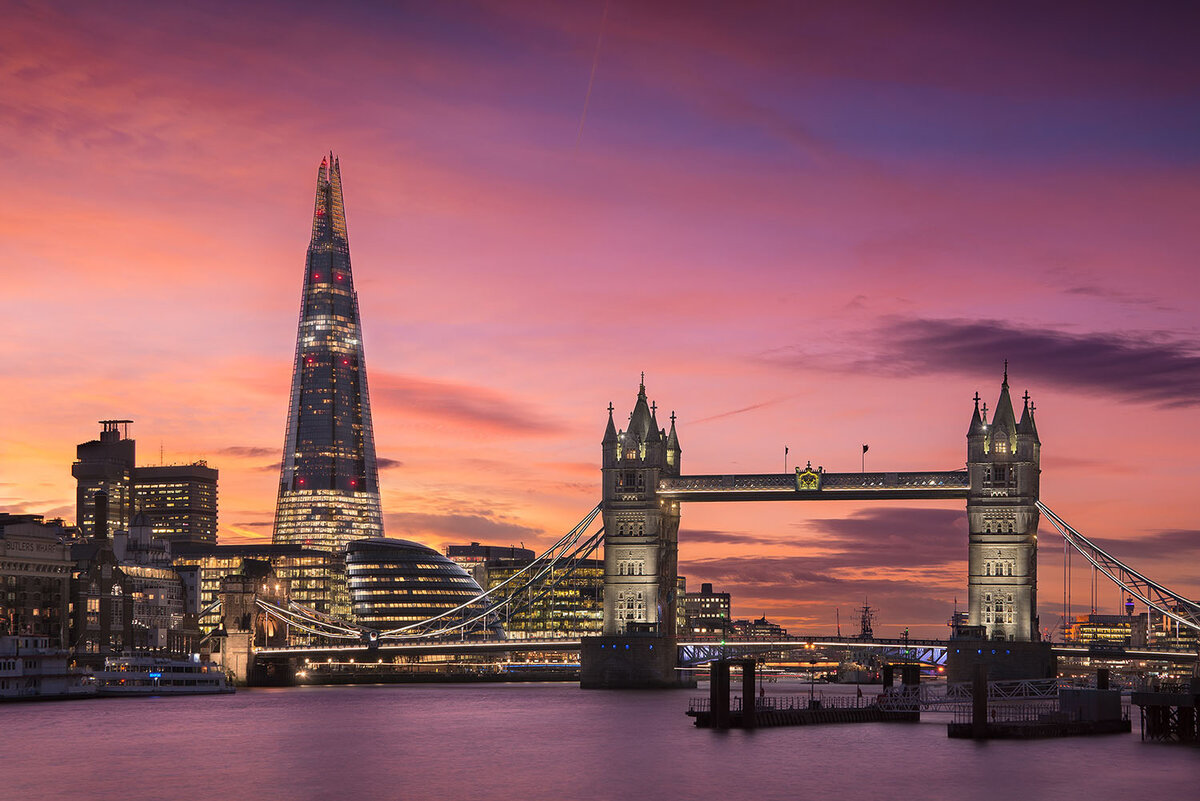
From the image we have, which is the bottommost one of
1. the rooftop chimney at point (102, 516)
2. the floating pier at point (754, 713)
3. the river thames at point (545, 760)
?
the river thames at point (545, 760)

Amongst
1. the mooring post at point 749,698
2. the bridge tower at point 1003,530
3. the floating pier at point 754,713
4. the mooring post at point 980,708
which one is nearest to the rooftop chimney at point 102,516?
the bridge tower at point 1003,530

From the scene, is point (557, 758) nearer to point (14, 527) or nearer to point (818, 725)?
point (818, 725)

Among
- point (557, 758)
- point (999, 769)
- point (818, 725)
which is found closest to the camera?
point (999, 769)

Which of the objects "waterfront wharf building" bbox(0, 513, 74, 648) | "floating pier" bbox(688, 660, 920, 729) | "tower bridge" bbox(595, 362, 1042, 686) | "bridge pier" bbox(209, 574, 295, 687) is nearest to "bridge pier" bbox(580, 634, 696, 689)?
"tower bridge" bbox(595, 362, 1042, 686)

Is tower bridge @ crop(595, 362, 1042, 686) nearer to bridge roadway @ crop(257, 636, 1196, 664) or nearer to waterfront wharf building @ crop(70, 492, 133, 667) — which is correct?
bridge roadway @ crop(257, 636, 1196, 664)

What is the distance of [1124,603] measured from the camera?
146 meters

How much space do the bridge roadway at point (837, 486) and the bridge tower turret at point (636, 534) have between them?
5.31 m

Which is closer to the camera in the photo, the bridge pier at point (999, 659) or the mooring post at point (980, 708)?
the mooring post at point (980, 708)

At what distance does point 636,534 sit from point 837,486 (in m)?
19.2

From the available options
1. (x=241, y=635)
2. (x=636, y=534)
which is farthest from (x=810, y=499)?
(x=241, y=635)

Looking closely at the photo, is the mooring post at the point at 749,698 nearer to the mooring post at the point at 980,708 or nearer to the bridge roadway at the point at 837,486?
the mooring post at the point at 980,708

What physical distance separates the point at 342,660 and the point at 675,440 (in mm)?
55299

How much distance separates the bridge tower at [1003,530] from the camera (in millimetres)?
141875

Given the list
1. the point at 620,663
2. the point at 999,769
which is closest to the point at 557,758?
the point at 999,769
